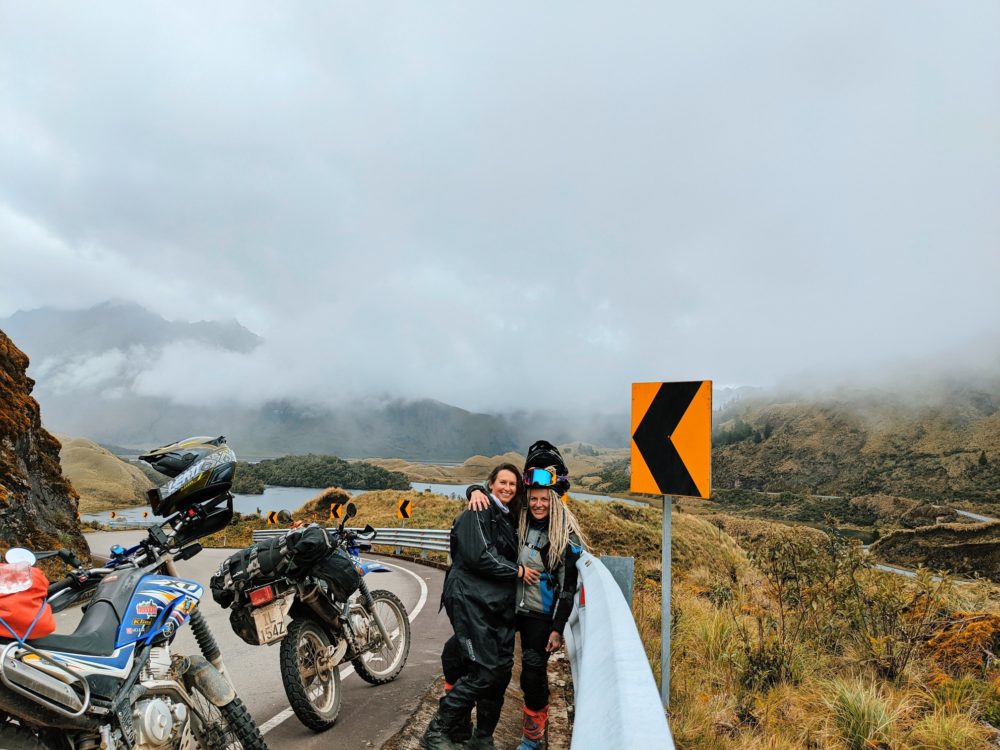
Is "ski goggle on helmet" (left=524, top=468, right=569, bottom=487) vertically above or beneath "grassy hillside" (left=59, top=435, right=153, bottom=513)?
above

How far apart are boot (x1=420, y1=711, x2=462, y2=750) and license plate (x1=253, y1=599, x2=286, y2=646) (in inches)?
53.7

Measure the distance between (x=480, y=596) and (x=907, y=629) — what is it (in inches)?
154

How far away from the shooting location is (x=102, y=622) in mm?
2590

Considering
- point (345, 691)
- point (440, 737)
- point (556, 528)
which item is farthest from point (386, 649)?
point (556, 528)

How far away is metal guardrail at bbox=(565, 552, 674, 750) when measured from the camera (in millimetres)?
1558

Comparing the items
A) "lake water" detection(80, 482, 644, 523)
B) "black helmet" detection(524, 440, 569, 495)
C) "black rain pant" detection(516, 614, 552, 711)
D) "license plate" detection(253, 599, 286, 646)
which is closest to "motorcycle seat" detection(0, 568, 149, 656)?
"license plate" detection(253, 599, 286, 646)

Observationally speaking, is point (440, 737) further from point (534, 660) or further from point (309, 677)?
point (309, 677)

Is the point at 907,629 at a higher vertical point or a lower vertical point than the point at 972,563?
higher

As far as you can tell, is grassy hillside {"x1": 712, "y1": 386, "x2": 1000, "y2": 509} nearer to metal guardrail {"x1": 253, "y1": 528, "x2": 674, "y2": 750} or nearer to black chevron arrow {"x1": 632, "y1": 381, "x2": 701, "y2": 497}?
black chevron arrow {"x1": 632, "y1": 381, "x2": 701, "y2": 497}

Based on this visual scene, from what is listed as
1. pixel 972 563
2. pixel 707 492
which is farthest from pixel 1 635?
pixel 972 563

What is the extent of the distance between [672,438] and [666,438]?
43 mm

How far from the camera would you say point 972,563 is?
36.9 ft

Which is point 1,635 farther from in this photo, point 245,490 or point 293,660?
point 245,490

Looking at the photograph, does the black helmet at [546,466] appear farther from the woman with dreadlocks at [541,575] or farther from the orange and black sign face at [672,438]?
the orange and black sign face at [672,438]
